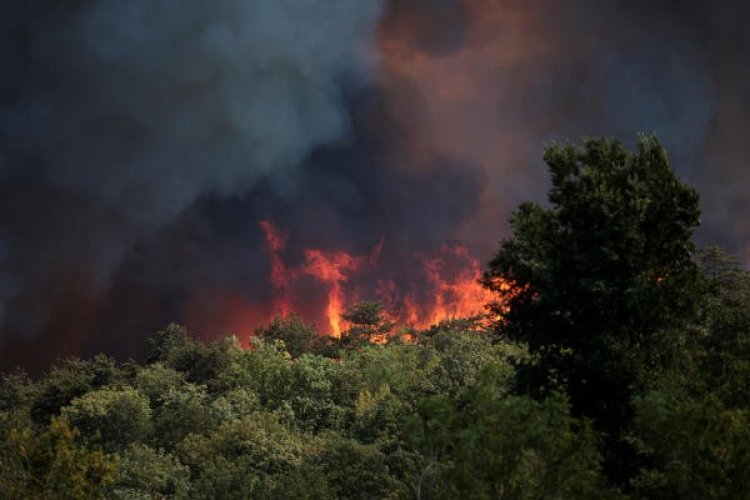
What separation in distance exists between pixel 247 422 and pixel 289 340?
194 feet

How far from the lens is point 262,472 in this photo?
43969 millimetres

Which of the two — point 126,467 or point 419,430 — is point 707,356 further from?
point 126,467

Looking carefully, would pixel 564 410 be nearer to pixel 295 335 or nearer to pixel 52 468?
pixel 52 468

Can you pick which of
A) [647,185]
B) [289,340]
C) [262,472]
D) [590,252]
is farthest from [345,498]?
[289,340]

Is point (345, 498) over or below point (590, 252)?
below

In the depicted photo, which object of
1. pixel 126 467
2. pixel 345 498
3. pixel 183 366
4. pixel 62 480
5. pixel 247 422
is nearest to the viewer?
pixel 62 480

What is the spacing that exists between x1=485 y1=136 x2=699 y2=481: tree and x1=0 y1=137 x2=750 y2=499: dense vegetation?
7cm

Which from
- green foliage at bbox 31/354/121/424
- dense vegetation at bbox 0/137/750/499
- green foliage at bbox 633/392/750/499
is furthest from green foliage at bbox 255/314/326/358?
green foliage at bbox 633/392/750/499

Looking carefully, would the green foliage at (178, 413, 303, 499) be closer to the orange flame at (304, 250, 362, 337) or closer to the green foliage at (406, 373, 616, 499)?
the green foliage at (406, 373, 616, 499)

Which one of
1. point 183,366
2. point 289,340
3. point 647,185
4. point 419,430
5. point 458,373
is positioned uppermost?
point 289,340

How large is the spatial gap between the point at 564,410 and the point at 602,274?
12.0m

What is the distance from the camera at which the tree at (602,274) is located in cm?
2809

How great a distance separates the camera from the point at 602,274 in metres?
29.0

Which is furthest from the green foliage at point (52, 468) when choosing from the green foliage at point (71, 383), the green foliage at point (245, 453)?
the green foliage at point (71, 383)
